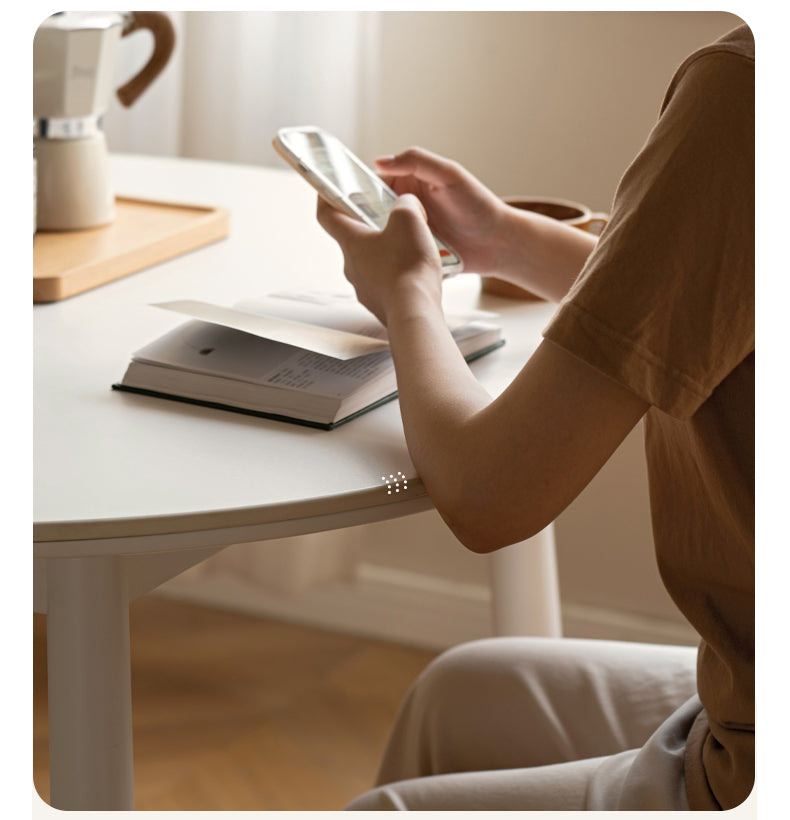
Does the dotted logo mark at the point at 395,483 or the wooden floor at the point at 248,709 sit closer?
the dotted logo mark at the point at 395,483

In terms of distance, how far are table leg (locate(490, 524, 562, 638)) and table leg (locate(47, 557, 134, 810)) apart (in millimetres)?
576

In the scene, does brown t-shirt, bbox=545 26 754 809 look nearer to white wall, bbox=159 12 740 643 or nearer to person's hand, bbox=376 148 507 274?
person's hand, bbox=376 148 507 274

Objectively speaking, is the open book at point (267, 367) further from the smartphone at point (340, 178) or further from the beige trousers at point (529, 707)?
the beige trousers at point (529, 707)

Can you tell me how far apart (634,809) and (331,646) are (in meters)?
1.39

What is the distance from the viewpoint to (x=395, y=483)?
0.68m

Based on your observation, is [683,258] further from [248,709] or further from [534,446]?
[248,709]

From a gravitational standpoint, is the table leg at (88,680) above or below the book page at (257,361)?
below

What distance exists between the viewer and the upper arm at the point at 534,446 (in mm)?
583

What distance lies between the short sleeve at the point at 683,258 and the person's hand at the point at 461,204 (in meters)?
0.41

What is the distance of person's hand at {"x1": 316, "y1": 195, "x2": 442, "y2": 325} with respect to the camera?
78 centimetres

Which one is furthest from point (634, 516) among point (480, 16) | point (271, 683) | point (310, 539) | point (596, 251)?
point (596, 251)

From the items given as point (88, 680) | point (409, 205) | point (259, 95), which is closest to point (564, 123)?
point (259, 95)

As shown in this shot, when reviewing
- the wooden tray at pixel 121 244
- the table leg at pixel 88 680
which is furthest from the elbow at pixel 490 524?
the wooden tray at pixel 121 244

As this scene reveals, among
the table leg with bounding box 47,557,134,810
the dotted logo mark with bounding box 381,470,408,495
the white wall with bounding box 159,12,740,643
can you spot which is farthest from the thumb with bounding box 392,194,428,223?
the white wall with bounding box 159,12,740,643
